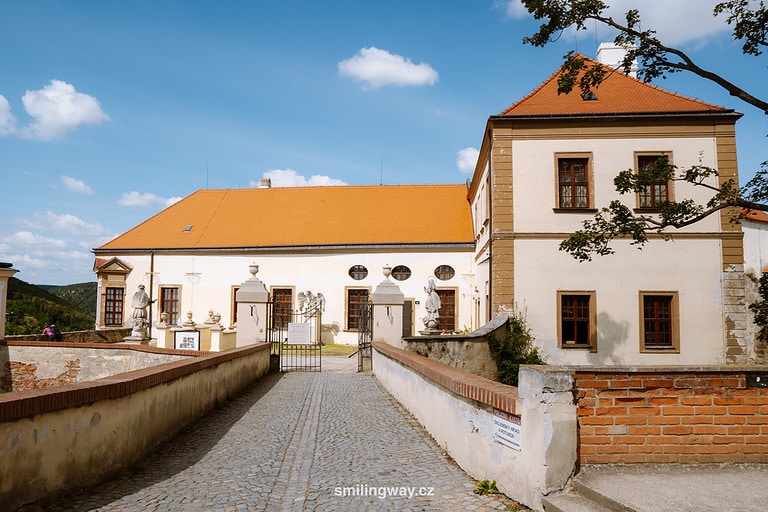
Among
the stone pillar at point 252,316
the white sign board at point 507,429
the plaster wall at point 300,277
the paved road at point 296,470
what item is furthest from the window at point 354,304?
the white sign board at point 507,429

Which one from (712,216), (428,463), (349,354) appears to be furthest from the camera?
(349,354)

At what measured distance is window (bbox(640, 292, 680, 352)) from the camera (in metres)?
16.5

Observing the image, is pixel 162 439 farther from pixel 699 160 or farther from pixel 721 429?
pixel 699 160

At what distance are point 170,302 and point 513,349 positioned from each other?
19199 mm

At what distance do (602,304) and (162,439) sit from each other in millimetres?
13198

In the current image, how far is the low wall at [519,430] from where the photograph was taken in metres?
4.38

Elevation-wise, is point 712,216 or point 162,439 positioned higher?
point 712,216

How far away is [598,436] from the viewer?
452 cm

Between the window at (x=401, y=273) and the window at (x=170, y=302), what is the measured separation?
36.8 ft

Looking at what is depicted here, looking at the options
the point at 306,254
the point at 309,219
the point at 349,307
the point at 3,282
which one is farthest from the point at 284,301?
the point at 3,282

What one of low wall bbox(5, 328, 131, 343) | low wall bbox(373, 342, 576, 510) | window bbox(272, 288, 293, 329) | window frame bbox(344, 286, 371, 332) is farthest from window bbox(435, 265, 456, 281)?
low wall bbox(373, 342, 576, 510)

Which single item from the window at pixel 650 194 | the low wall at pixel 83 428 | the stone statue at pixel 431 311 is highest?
the window at pixel 650 194

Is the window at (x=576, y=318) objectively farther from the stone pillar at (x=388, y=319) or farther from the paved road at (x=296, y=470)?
the paved road at (x=296, y=470)

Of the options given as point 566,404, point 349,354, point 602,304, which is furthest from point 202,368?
point 349,354
